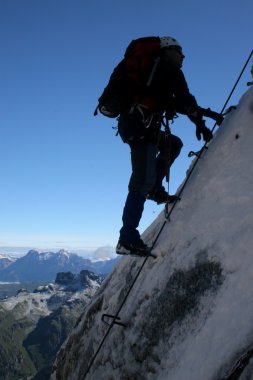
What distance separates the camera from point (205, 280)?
25.1ft

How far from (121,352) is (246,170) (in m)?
4.73

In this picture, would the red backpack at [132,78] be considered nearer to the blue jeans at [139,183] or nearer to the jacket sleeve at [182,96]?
the jacket sleeve at [182,96]

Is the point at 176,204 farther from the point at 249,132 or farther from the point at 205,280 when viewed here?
the point at 205,280

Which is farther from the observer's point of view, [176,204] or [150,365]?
[176,204]

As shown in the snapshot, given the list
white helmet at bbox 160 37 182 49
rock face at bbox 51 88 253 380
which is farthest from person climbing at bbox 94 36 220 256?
rock face at bbox 51 88 253 380

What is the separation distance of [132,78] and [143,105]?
695 mm

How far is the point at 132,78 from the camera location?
392 inches

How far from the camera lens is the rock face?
6203mm

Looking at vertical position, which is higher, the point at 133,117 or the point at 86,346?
the point at 133,117

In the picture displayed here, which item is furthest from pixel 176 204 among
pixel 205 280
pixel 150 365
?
pixel 150 365

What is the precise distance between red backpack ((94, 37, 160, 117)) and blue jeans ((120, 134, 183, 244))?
107 centimetres

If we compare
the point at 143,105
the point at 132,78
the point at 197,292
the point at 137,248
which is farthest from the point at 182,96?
the point at 197,292

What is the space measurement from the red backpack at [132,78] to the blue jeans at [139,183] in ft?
3.53

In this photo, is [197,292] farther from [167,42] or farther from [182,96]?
[167,42]
